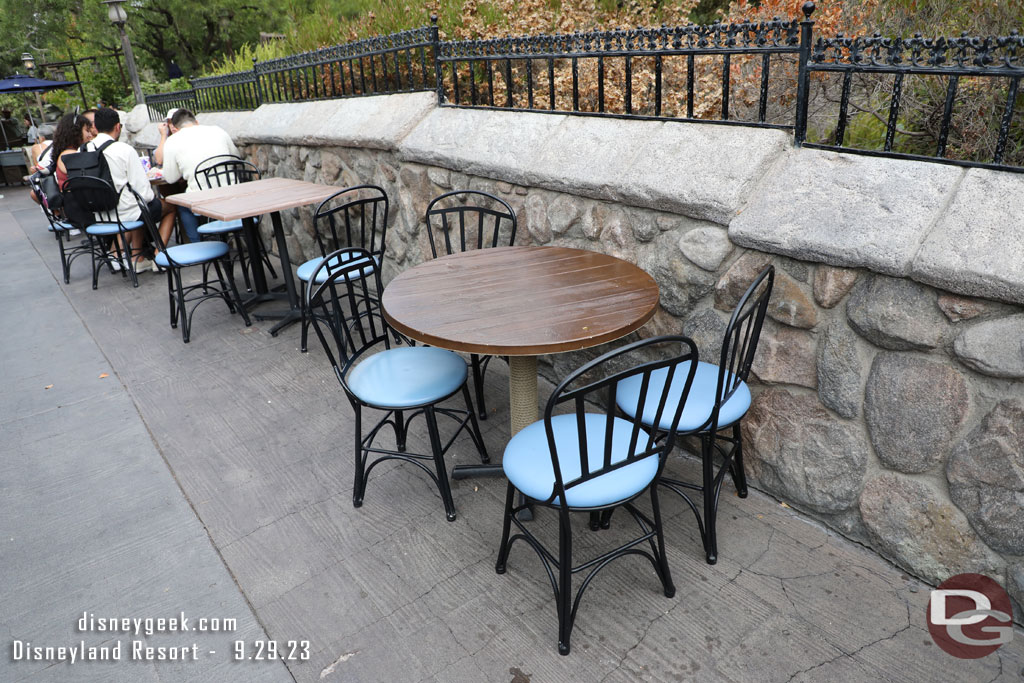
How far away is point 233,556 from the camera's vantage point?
257cm

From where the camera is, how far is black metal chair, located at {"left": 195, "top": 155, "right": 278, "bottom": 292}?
5.10 metres

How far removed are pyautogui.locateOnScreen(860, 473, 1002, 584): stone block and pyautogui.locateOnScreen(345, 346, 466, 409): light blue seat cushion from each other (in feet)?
5.24

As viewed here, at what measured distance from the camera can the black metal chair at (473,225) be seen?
3.41 metres

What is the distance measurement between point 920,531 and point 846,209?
44.2 inches

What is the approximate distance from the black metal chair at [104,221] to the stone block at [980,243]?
551 centimetres

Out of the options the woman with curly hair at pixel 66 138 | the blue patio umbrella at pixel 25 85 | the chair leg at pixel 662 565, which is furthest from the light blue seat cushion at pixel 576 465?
the blue patio umbrella at pixel 25 85

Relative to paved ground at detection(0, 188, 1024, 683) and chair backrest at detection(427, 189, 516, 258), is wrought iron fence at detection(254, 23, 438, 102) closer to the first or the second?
chair backrest at detection(427, 189, 516, 258)

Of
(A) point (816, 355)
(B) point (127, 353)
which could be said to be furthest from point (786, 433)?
(B) point (127, 353)

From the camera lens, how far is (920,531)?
2232 mm

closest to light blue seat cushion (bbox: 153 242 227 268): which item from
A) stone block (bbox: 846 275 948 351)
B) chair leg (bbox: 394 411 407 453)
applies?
chair leg (bbox: 394 411 407 453)

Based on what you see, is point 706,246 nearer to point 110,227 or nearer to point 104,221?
point 110,227

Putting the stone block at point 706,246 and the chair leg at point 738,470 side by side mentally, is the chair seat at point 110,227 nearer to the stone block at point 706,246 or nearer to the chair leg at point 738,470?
the stone block at point 706,246

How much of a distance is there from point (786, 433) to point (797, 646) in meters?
0.79

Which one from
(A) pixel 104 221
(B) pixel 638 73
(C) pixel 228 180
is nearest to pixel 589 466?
(B) pixel 638 73
